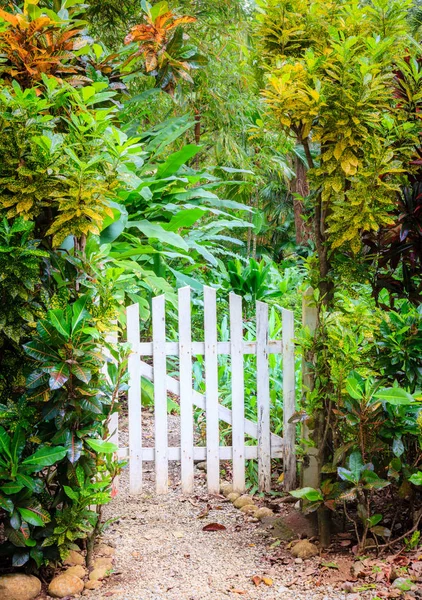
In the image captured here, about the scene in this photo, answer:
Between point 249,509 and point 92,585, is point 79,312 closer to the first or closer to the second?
point 92,585

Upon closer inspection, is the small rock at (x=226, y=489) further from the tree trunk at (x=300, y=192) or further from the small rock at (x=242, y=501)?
the tree trunk at (x=300, y=192)

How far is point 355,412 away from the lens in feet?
8.38

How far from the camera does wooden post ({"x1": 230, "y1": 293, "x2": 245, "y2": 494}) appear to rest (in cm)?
358

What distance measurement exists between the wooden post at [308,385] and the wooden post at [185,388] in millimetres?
694

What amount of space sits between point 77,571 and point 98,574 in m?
0.09

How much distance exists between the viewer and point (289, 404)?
351 cm

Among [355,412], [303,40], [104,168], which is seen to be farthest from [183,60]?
[355,412]

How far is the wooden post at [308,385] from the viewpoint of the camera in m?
3.06

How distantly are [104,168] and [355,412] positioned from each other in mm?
1428

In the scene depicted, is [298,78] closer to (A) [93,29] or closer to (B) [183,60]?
(B) [183,60]

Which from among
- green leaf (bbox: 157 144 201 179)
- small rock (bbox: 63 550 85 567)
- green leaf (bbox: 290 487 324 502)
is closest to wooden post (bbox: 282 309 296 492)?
green leaf (bbox: 290 487 324 502)

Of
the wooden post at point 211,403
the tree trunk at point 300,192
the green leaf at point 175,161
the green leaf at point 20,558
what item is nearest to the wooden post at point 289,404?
the wooden post at point 211,403

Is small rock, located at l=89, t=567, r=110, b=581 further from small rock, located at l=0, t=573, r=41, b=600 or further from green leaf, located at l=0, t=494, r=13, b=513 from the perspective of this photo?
green leaf, located at l=0, t=494, r=13, b=513

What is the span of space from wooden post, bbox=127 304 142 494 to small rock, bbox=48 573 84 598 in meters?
1.03
